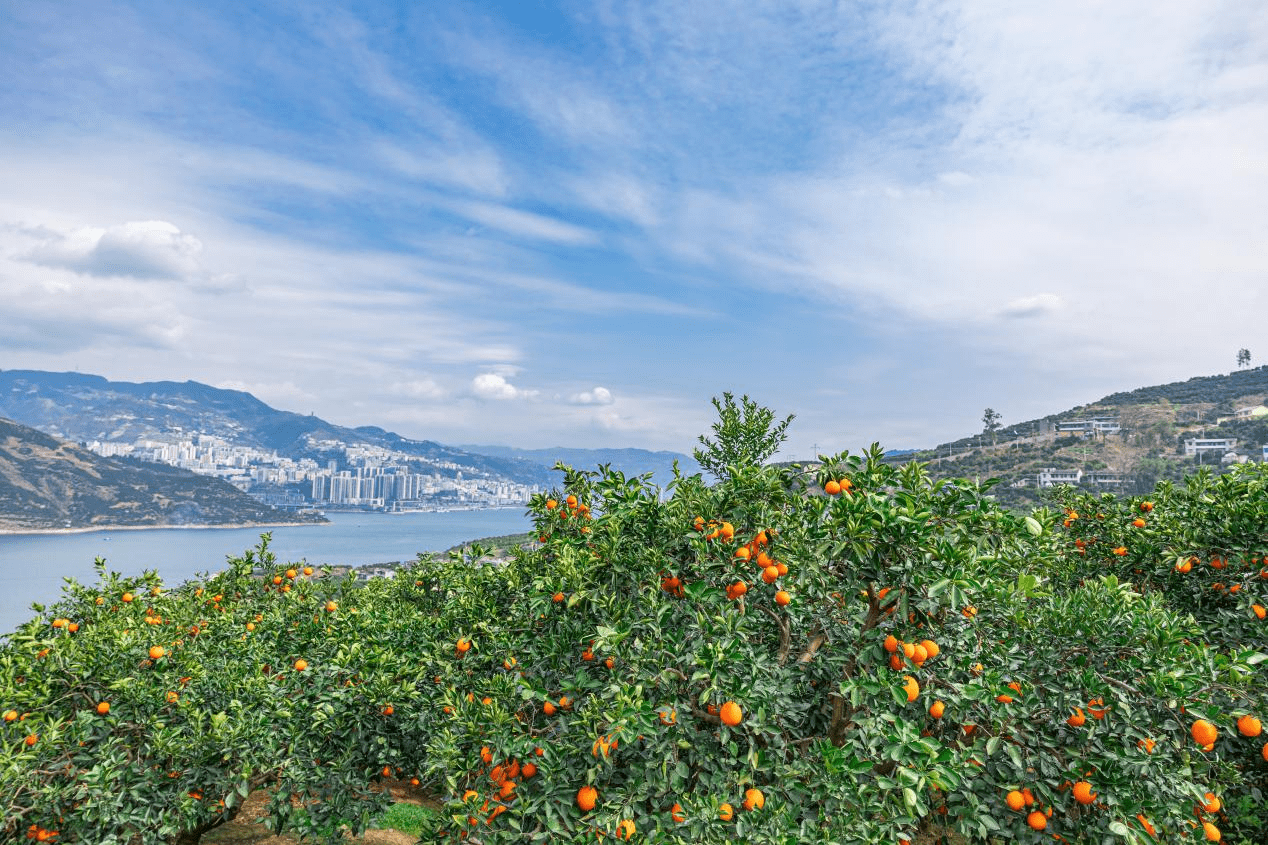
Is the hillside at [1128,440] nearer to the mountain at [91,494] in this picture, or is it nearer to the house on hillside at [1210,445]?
the house on hillside at [1210,445]

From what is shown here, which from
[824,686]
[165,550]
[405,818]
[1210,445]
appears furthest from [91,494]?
[1210,445]

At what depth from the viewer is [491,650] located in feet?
15.2

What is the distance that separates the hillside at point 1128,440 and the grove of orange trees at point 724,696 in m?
72.8

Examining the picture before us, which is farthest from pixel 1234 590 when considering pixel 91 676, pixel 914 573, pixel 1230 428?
pixel 1230 428

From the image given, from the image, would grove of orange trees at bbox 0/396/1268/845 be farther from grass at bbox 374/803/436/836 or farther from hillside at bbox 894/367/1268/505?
hillside at bbox 894/367/1268/505

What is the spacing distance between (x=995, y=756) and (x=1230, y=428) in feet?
418

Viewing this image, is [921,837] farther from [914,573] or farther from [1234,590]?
[914,573]

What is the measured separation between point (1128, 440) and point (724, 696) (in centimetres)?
12804

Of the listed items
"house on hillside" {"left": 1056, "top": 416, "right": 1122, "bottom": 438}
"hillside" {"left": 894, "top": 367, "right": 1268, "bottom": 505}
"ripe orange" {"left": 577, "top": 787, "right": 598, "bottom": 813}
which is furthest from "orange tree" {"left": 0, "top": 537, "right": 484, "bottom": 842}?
"house on hillside" {"left": 1056, "top": 416, "right": 1122, "bottom": 438}

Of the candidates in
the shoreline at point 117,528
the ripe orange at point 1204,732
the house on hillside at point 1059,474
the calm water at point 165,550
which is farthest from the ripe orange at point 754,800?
the shoreline at point 117,528

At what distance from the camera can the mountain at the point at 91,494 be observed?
502 feet

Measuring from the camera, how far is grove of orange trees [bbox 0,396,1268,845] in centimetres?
323

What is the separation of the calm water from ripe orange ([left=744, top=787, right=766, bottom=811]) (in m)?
81.9

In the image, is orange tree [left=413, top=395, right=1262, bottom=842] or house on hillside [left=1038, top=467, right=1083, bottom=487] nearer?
orange tree [left=413, top=395, right=1262, bottom=842]
